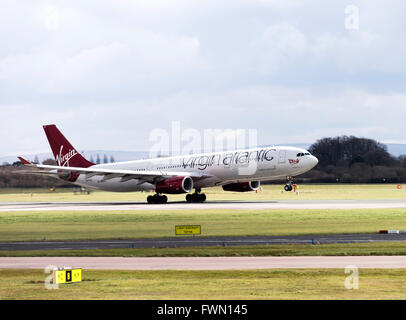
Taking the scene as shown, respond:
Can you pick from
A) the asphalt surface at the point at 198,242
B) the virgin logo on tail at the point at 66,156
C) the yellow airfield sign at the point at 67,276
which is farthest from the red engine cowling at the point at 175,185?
the yellow airfield sign at the point at 67,276

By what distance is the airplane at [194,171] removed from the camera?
75.0 metres

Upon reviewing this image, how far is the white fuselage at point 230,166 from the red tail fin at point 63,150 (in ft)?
14.1

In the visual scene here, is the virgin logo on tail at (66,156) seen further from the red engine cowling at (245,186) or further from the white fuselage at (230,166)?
the red engine cowling at (245,186)

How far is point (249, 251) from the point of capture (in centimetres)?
3344

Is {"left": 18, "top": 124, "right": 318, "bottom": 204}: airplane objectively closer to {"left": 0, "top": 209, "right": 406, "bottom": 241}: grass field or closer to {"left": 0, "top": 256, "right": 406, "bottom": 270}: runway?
{"left": 0, "top": 209, "right": 406, "bottom": 241}: grass field

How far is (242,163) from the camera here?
76750 millimetres

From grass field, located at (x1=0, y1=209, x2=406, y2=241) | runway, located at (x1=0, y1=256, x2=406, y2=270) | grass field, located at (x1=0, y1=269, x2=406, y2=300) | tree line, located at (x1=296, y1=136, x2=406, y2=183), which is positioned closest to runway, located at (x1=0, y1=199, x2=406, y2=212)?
grass field, located at (x1=0, y1=209, x2=406, y2=241)

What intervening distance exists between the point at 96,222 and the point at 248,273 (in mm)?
31624

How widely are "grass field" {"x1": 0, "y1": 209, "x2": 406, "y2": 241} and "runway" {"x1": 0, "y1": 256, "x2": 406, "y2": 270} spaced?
12.6 metres

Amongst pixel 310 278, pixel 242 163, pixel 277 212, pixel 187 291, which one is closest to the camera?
pixel 187 291

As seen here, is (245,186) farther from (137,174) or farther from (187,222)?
(187,222)
